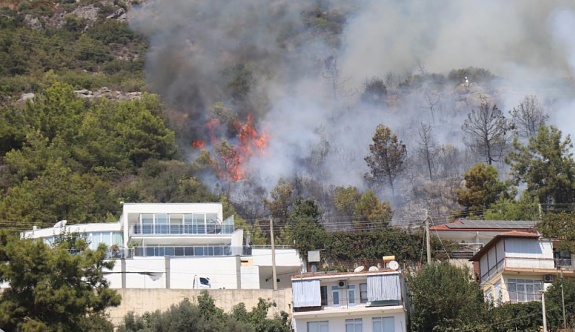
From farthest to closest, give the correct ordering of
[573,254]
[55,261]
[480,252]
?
[480,252]
[573,254]
[55,261]

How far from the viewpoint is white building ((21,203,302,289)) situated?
201 ft

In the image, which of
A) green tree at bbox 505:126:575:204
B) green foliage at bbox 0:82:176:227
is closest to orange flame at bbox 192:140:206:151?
green foliage at bbox 0:82:176:227

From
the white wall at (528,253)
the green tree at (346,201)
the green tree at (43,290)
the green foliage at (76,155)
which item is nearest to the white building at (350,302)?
the white wall at (528,253)

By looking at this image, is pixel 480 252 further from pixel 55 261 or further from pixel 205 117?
pixel 205 117

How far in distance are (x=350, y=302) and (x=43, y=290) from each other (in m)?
13.2

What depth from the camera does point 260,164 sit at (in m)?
95.1

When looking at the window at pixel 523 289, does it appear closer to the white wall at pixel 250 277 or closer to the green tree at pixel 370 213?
the white wall at pixel 250 277

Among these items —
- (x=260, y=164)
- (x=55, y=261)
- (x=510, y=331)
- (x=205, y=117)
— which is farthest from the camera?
(x=205, y=117)

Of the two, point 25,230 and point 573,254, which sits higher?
point 25,230

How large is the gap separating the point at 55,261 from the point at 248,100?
2541 inches

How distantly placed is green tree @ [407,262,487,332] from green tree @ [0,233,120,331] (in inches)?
516

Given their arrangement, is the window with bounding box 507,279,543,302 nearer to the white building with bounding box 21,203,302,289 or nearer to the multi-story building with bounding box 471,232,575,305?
the multi-story building with bounding box 471,232,575,305

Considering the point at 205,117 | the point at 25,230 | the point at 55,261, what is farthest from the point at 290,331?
the point at 205,117

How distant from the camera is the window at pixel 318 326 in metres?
49.1
